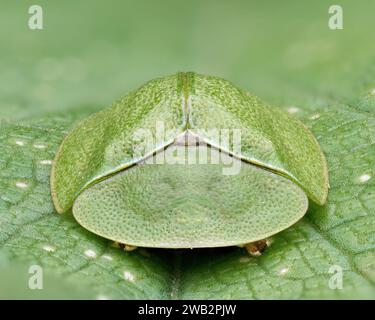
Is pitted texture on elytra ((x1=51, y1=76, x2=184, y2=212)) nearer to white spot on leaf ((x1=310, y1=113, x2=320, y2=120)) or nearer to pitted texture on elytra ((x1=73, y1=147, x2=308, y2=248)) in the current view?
pitted texture on elytra ((x1=73, y1=147, x2=308, y2=248))

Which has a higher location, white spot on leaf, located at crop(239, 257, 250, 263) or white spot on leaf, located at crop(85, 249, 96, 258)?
white spot on leaf, located at crop(85, 249, 96, 258)

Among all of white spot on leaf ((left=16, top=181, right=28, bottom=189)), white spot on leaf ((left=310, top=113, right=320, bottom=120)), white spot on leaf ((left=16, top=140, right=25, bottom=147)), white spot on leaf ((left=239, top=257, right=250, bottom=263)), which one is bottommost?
white spot on leaf ((left=239, top=257, right=250, bottom=263))

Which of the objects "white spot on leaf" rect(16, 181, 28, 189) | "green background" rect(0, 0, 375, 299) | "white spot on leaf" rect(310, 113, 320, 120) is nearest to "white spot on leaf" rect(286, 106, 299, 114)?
"green background" rect(0, 0, 375, 299)

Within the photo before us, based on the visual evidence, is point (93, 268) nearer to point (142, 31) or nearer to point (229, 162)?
point (229, 162)

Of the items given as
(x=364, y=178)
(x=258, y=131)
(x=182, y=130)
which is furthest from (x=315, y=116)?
(x=182, y=130)

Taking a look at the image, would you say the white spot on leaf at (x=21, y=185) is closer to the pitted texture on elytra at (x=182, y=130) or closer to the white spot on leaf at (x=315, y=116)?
the pitted texture on elytra at (x=182, y=130)

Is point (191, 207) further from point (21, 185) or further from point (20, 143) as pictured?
point (20, 143)
